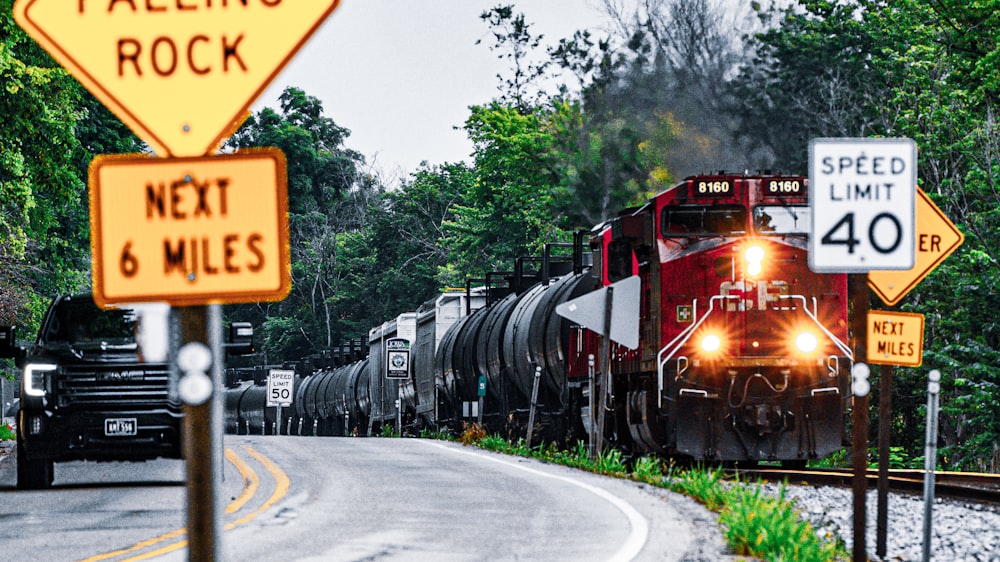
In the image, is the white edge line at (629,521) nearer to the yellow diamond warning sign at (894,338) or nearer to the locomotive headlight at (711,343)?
the yellow diamond warning sign at (894,338)

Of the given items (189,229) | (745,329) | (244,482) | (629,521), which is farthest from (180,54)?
(745,329)

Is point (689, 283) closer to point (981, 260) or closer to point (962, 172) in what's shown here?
point (981, 260)

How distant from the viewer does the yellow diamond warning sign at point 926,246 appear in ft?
37.0

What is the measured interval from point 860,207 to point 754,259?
983 cm

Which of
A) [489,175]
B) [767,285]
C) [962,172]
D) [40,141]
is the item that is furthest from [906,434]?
[489,175]

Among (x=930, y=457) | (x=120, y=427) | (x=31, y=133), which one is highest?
(x=31, y=133)

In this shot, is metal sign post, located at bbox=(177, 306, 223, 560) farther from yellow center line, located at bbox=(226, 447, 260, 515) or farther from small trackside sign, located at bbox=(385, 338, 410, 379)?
small trackside sign, located at bbox=(385, 338, 410, 379)

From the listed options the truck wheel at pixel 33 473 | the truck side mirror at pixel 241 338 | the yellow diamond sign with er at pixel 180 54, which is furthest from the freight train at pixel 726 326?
the yellow diamond sign with er at pixel 180 54

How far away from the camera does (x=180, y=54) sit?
3.93m

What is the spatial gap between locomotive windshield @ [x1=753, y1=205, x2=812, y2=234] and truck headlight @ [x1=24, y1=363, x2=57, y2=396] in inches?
329

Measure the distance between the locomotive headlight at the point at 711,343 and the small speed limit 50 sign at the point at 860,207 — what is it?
9725 millimetres

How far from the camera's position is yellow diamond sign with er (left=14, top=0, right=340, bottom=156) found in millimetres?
3934

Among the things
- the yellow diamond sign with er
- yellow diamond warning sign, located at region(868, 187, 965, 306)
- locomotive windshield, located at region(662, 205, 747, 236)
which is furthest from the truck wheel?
the yellow diamond sign with er

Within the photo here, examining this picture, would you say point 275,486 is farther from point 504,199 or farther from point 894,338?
point 504,199
